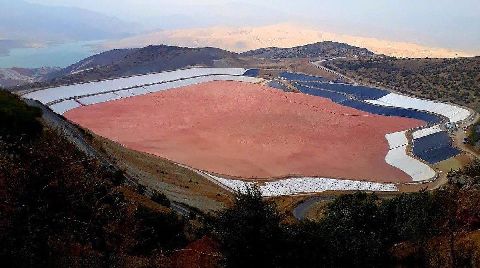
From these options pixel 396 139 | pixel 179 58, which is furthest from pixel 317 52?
pixel 396 139

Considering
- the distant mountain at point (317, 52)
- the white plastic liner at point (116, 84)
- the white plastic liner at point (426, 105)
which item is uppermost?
the distant mountain at point (317, 52)

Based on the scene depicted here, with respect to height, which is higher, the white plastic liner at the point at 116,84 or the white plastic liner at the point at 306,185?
the white plastic liner at the point at 116,84

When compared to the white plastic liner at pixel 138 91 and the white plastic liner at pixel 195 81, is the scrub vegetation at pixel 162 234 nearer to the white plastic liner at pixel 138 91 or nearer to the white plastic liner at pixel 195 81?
the white plastic liner at pixel 138 91

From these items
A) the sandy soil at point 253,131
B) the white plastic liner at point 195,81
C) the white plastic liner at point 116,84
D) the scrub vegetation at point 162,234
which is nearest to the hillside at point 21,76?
the white plastic liner at point 116,84

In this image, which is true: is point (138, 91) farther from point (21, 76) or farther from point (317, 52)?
point (21, 76)

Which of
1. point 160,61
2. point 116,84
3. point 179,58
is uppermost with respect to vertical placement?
point 179,58
